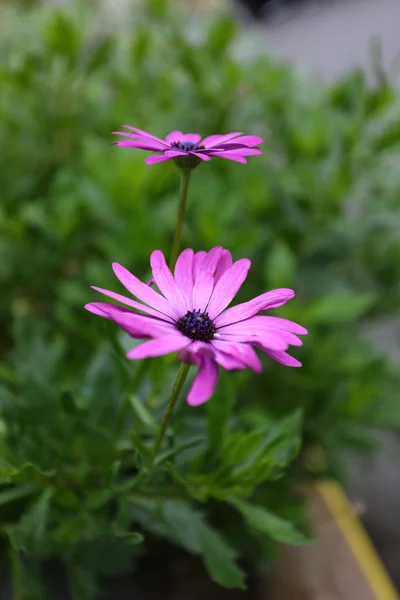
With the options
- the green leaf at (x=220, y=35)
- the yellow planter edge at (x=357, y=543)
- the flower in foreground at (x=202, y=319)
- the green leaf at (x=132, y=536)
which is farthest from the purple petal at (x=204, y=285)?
the green leaf at (x=220, y=35)

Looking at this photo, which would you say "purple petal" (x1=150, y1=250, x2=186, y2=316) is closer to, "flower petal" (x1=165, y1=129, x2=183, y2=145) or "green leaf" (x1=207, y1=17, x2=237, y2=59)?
"flower petal" (x1=165, y1=129, x2=183, y2=145)

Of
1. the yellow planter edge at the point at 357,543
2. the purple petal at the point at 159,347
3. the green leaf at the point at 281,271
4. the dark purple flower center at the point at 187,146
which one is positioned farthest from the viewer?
the yellow planter edge at the point at 357,543

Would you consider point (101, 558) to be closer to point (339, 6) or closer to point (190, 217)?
point (190, 217)

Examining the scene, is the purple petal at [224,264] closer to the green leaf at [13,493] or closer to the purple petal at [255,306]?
the purple petal at [255,306]

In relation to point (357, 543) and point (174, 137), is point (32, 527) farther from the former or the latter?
point (357, 543)

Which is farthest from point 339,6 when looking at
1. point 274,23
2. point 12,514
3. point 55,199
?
point 12,514
